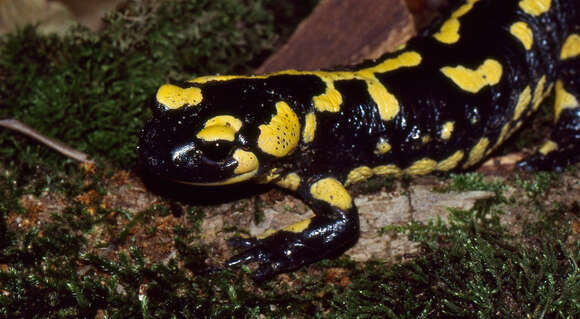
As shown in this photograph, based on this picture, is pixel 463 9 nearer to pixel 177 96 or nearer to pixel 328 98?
pixel 328 98

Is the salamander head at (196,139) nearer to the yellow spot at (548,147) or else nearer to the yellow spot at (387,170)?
the yellow spot at (387,170)

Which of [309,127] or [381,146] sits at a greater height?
[309,127]

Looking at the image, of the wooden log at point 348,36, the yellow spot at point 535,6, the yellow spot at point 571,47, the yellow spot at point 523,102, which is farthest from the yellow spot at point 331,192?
the yellow spot at point 571,47

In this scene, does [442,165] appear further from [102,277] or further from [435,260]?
[102,277]

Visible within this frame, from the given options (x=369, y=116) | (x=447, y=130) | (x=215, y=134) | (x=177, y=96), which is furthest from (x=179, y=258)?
(x=447, y=130)

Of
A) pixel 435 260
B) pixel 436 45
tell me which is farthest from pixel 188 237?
pixel 436 45

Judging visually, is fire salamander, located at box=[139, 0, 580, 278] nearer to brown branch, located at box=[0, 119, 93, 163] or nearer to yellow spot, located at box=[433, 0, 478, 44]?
yellow spot, located at box=[433, 0, 478, 44]

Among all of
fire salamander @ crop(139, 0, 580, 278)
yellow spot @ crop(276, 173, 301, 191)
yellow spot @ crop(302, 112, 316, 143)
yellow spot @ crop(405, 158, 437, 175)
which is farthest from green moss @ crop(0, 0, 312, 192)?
yellow spot @ crop(405, 158, 437, 175)
